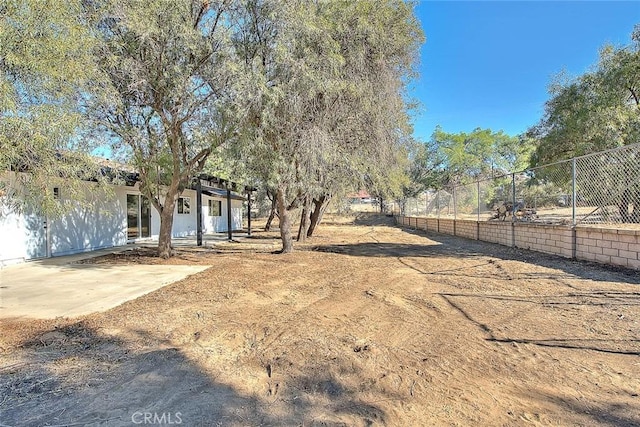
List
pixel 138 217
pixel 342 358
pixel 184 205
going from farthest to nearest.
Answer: pixel 184 205 → pixel 138 217 → pixel 342 358

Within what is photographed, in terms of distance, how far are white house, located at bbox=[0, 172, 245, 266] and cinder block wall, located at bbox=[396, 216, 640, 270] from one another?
28.6 ft

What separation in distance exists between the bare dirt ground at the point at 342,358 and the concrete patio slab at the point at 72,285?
0.47m

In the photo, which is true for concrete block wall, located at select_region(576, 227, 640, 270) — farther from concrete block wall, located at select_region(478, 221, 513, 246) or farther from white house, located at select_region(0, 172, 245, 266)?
white house, located at select_region(0, 172, 245, 266)

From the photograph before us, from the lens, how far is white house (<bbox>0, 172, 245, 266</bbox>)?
9.04 m

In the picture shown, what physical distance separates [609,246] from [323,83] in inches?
251

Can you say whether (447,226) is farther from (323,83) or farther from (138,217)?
(138,217)

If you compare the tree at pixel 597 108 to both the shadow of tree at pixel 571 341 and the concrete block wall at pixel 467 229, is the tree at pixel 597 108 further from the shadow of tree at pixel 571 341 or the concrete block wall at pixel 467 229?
the shadow of tree at pixel 571 341

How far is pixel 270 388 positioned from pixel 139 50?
743 centimetres

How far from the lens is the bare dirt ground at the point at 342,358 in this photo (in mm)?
2535

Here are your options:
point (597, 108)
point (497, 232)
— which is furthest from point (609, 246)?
point (597, 108)

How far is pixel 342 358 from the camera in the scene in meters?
3.35

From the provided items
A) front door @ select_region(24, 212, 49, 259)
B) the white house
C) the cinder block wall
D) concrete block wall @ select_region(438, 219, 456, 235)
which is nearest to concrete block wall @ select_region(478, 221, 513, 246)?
the cinder block wall

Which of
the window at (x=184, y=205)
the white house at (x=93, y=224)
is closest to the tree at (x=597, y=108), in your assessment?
the white house at (x=93, y=224)

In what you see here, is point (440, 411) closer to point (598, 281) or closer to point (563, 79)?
point (598, 281)
